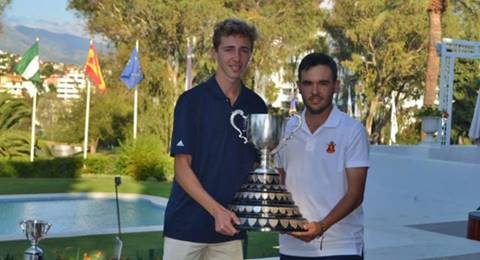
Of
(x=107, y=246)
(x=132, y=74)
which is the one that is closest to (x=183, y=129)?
(x=107, y=246)

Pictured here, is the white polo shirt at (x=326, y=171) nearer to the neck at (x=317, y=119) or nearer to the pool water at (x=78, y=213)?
the neck at (x=317, y=119)

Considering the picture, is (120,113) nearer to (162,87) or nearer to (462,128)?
(162,87)

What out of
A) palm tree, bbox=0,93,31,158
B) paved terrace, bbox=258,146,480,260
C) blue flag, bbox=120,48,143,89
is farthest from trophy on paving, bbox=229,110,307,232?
palm tree, bbox=0,93,31,158

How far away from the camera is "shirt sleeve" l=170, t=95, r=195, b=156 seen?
2928 millimetres

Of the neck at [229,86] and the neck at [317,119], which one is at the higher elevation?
the neck at [229,86]

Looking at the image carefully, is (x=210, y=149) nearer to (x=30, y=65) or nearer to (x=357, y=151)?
(x=357, y=151)

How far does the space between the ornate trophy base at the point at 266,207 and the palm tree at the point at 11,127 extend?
906 inches

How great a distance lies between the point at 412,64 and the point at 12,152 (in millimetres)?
22515

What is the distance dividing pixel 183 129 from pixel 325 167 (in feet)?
2.01

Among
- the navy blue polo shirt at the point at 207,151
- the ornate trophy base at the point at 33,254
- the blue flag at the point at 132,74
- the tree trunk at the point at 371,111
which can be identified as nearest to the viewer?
the navy blue polo shirt at the point at 207,151

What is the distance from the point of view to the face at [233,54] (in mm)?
2936

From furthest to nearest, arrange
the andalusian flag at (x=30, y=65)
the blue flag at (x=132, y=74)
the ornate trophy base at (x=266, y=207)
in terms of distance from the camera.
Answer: the blue flag at (x=132, y=74)
the andalusian flag at (x=30, y=65)
the ornate trophy base at (x=266, y=207)

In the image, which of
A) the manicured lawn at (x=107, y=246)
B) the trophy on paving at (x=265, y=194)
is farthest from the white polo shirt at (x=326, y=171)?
the manicured lawn at (x=107, y=246)

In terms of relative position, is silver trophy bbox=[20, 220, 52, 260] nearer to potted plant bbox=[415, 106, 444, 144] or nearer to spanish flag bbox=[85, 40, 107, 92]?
potted plant bbox=[415, 106, 444, 144]
